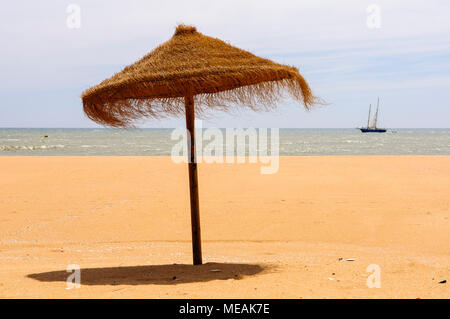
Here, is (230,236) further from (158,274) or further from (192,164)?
(192,164)

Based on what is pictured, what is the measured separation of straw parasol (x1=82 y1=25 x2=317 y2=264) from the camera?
4766 millimetres

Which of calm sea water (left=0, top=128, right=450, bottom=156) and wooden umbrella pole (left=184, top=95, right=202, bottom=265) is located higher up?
wooden umbrella pole (left=184, top=95, right=202, bottom=265)

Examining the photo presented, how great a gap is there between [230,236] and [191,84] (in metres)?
4.10

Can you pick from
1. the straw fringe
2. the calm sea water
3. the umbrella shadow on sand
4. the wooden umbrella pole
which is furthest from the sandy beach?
the calm sea water

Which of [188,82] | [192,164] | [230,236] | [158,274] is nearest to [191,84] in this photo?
[188,82]

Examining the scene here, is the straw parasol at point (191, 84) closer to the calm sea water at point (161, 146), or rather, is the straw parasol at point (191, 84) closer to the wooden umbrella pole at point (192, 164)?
the wooden umbrella pole at point (192, 164)

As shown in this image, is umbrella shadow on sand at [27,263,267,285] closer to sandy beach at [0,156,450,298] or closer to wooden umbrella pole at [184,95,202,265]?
sandy beach at [0,156,450,298]

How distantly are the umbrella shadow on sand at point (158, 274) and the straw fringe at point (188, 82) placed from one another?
Result: 163 centimetres

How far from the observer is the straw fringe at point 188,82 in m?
4.76

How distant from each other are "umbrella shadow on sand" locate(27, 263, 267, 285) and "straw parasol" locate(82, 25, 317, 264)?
321 millimetres

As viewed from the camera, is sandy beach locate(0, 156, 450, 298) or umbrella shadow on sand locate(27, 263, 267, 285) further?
umbrella shadow on sand locate(27, 263, 267, 285)

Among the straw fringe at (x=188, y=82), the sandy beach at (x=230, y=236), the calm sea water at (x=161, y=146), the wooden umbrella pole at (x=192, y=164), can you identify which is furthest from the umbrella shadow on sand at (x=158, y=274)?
the calm sea water at (x=161, y=146)

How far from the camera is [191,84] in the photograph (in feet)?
15.4
